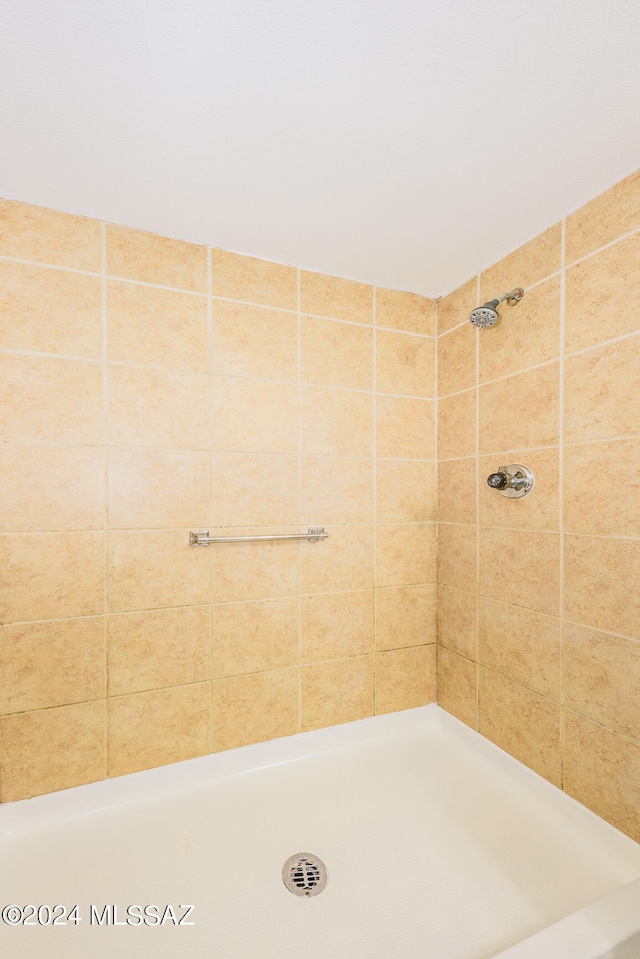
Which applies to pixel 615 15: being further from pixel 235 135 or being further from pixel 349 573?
pixel 349 573

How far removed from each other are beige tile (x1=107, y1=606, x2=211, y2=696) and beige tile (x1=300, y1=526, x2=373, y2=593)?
1.29 ft

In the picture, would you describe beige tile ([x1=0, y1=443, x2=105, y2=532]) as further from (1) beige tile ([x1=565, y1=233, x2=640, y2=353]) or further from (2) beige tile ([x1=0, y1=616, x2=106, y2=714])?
(1) beige tile ([x1=565, y1=233, x2=640, y2=353])

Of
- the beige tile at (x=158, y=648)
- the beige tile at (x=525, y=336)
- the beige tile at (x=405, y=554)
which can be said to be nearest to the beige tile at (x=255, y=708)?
the beige tile at (x=158, y=648)

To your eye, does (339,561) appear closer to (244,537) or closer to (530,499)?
(244,537)

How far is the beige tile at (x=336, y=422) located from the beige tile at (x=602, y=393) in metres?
0.69

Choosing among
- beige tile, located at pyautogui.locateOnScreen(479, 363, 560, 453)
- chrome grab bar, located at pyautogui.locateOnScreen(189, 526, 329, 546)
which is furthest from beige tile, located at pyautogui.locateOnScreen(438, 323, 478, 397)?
chrome grab bar, located at pyautogui.locateOnScreen(189, 526, 329, 546)

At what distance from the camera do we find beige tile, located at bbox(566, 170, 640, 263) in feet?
3.66

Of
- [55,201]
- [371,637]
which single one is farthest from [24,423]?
[371,637]

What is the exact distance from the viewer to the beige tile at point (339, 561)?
160 centimetres

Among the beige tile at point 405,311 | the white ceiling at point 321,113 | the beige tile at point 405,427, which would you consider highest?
the white ceiling at point 321,113

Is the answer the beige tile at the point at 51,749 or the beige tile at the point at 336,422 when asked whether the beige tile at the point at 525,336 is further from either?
the beige tile at the point at 51,749

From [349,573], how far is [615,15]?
1542 mm

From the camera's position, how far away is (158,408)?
4.56 feet

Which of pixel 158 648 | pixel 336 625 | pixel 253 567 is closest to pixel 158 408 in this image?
pixel 253 567
